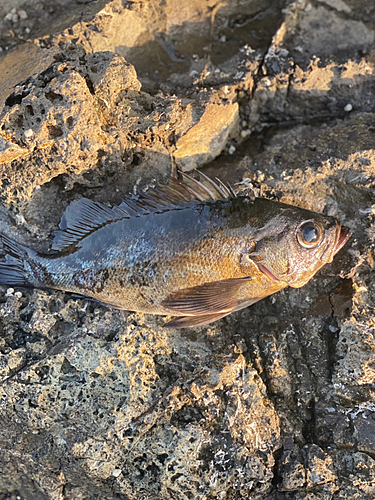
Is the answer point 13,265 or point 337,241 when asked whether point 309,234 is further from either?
point 13,265

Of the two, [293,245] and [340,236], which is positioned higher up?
[293,245]

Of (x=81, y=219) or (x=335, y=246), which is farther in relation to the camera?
(x=81, y=219)

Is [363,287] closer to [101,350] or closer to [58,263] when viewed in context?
[101,350]

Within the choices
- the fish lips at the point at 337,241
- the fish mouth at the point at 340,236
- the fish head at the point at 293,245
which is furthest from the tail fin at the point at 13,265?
the fish mouth at the point at 340,236

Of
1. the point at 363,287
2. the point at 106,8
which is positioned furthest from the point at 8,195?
the point at 363,287

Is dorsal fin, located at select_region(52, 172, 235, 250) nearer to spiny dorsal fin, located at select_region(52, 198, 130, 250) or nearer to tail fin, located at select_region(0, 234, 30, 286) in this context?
spiny dorsal fin, located at select_region(52, 198, 130, 250)

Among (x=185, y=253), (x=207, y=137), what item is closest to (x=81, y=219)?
(x=185, y=253)

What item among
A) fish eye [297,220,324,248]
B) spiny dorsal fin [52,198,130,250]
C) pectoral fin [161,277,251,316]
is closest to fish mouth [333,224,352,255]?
fish eye [297,220,324,248]
